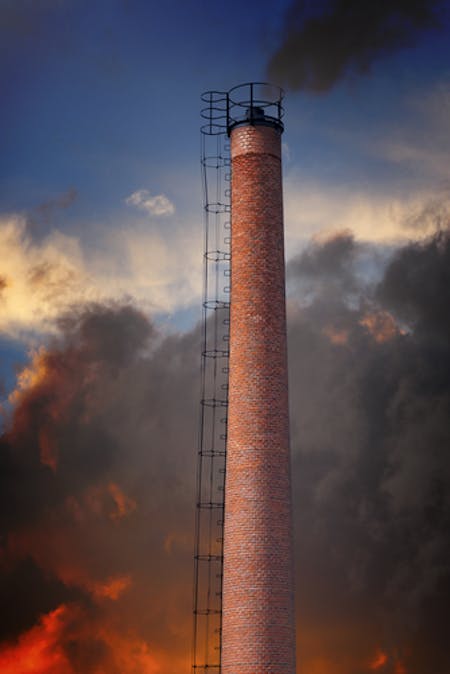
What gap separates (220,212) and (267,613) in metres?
13.9

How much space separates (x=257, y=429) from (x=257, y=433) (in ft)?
0.40

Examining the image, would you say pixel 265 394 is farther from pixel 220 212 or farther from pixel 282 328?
pixel 220 212

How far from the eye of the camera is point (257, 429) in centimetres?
3550

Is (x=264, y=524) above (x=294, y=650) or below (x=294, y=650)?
above

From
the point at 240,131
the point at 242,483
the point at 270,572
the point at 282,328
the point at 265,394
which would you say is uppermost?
the point at 240,131

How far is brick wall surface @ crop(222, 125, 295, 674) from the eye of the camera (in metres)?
34.2

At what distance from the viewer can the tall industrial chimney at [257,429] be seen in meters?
34.2

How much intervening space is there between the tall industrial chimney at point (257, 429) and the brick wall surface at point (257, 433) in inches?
1.2

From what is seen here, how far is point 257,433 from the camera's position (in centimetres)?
3547

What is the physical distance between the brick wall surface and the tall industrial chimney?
30mm

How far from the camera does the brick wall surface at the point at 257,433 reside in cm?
3422

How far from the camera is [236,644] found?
1344 inches

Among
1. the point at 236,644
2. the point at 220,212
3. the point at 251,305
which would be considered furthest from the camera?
the point at 220,212

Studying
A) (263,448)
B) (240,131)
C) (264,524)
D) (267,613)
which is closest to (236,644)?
(267,613)
